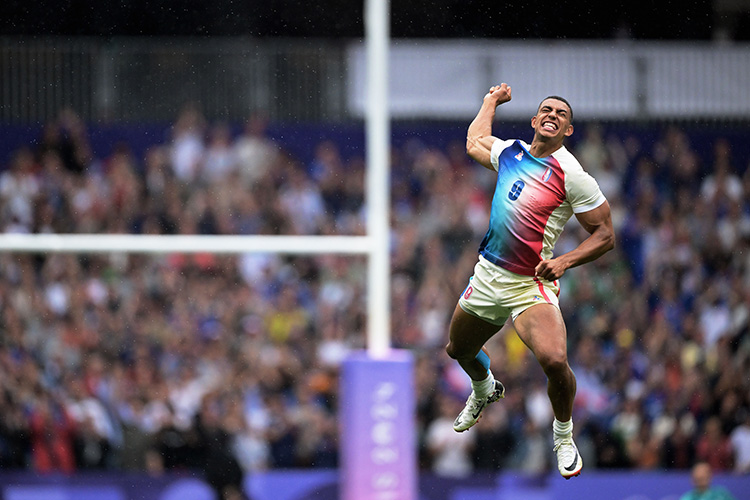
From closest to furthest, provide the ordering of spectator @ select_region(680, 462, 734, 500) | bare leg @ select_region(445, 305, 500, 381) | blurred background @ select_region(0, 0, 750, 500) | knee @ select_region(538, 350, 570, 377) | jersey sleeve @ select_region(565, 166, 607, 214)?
jersey sleeve @ select_region(565, 166, 607, 214) < knee @ select_region(538, 350, 570, 377) < bare leg @ select_region(445, 305, 500, 381) < spectator @ select_region(680, 462, 734, 500) < blurred background @ select_region(0, 0, 750, 500)

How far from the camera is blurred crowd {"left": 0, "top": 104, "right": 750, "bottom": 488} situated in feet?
42.4

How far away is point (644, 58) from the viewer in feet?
46.1

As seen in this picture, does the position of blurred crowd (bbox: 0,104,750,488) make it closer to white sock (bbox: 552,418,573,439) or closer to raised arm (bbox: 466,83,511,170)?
white sock (bbox: 552,418,573,439)

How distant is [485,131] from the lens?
4.46 meters

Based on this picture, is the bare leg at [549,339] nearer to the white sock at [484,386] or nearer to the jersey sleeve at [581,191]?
the jersey sleeve at [581,191]

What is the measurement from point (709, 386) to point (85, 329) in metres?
7.60

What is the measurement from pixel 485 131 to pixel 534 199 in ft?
1.37

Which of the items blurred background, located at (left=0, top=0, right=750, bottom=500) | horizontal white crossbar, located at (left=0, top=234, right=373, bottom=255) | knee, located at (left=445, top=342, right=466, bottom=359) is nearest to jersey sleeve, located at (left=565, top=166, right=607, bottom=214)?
knee, located at (left=445, top=342, right=466, bottom=359)

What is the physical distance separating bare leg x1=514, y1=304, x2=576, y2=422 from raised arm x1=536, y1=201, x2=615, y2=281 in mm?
268

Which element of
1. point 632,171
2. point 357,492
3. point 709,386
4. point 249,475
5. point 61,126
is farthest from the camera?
point 61,126

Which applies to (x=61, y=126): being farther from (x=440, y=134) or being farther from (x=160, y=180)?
(x=440, y=134)

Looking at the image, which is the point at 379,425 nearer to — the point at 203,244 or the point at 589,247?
the point at 203,244

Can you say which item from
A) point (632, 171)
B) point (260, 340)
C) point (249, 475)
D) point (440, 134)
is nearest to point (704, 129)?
point (632, 171)

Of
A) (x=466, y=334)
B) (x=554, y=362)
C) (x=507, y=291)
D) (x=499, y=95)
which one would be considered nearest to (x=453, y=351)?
(x=466, y=334)
